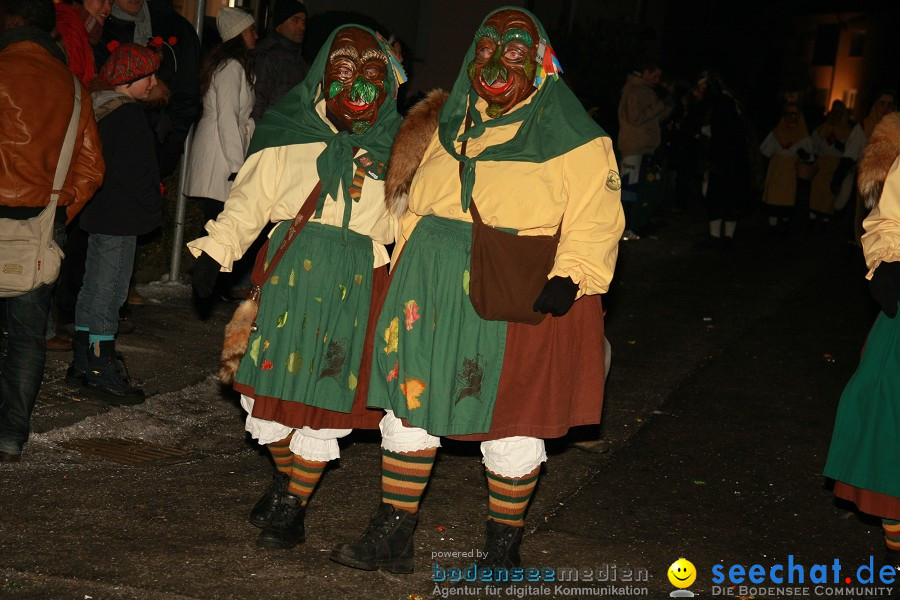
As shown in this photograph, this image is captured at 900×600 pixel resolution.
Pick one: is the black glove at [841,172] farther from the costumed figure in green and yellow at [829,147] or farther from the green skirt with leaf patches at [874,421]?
the green skirt with leaf patches at [874,421]

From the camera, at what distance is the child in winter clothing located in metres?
6.32

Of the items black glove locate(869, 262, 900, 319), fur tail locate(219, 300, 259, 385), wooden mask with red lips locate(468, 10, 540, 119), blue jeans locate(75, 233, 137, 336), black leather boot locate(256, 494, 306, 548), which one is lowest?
black leather boot locate(256, 494, 306, 548)

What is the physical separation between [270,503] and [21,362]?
56.9 inches

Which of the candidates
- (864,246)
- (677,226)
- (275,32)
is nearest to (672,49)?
(677,226)

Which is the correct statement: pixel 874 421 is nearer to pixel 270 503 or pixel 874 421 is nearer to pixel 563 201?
pixel 563 201

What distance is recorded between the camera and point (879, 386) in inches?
189

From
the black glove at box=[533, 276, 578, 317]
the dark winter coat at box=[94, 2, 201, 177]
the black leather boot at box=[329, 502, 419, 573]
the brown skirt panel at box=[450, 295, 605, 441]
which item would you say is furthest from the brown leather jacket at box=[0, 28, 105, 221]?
the dark winter coat at box=[94, 2, 201, 177]

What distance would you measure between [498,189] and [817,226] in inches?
619

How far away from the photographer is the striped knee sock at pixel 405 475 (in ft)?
14.6

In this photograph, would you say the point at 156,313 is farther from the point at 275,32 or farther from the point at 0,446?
the point at 0,446

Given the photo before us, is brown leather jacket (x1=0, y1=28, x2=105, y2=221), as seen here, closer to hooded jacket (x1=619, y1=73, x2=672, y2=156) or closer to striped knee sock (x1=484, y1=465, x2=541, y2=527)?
striped knee sock (x1=484, y1=465, x2=541, y2=527)

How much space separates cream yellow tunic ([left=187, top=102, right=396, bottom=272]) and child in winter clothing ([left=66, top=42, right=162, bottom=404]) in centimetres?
199

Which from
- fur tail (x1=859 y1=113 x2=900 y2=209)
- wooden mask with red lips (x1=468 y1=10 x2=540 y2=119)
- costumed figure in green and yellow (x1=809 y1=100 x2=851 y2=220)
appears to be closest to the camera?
wooden mask with red lips (x1=468 y1=10 x2=540 y2=119)

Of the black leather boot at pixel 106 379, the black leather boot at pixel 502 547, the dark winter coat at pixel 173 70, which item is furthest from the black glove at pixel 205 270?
the dark winter coat at pixel 173 70
